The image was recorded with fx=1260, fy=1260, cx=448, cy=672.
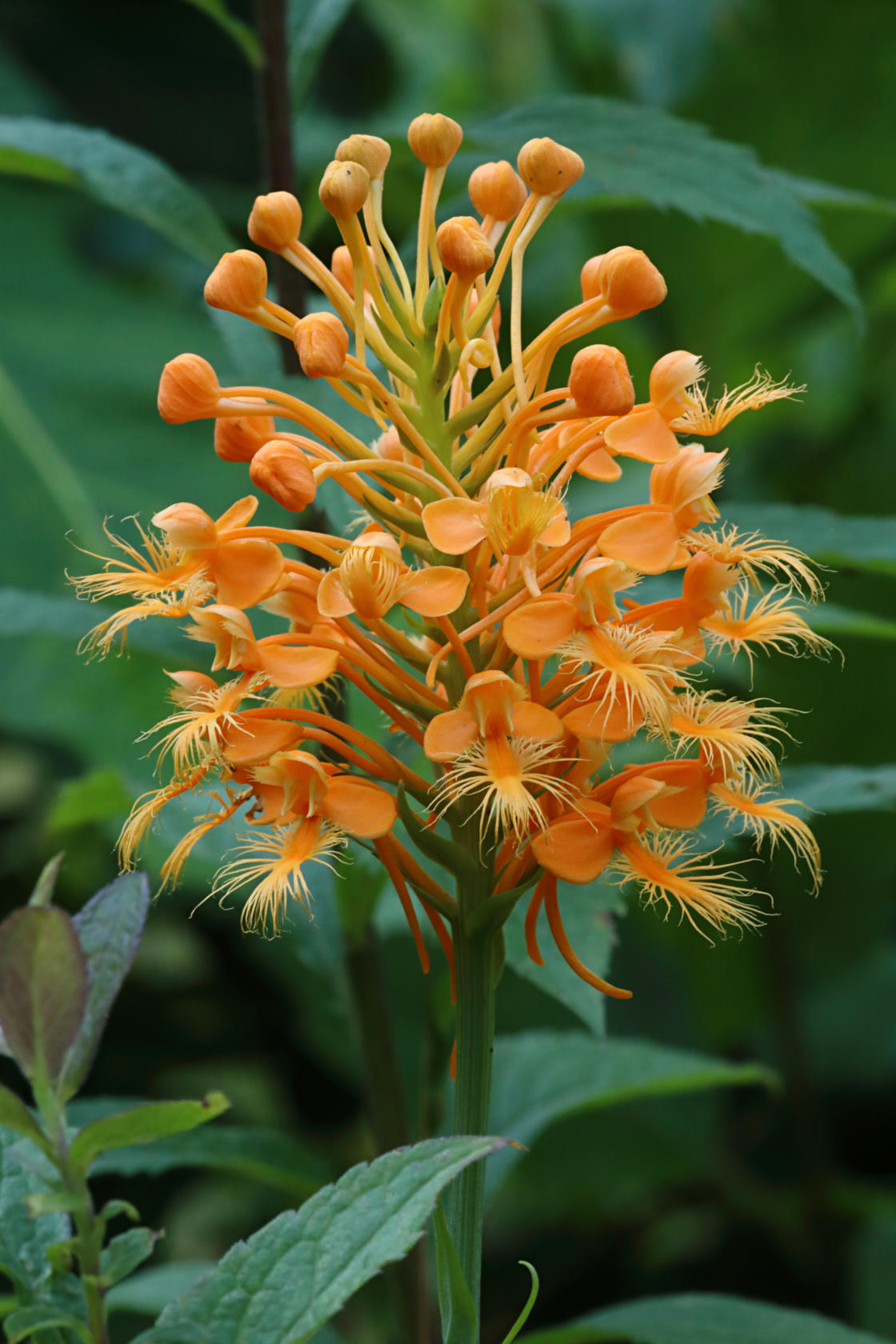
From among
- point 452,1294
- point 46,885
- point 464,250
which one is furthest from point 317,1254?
point 464,250

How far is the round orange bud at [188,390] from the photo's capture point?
576 millimetres

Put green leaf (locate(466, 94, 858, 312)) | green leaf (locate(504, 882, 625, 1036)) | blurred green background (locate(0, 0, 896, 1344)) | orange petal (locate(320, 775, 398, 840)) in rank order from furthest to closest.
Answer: blurred green background (locate(0, 0, 896, 1344))
green leaf (locate(466, 94, 858, 312))
green leaf (locate(504, 882, 625, 1036))
orange petal (locate(320, 775, 398, 840))

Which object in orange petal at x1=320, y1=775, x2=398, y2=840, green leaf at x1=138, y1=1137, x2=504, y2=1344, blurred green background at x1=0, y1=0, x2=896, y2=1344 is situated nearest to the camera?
green leaf at x1=138, y1=1137, x2=504, y2=1344

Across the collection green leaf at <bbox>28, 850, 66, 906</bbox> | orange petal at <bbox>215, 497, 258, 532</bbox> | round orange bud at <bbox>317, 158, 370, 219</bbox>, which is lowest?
green leaf at <bbox>28, 850, 66, 906</bbox>

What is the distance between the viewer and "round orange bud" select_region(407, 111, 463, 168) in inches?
24.5

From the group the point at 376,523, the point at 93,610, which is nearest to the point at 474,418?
the point at 376,523

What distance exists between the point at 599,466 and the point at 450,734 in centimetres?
18

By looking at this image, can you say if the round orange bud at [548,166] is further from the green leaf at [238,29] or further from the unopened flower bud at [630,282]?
the green leaf at [238,29]

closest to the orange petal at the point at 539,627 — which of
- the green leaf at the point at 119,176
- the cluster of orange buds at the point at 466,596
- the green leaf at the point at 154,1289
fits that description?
the cluster of orange buds at the point at 466,596

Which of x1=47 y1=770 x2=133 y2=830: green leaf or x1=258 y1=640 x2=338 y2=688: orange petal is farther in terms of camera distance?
x1=47 y1=770 x2=133 y2=830: green leaf

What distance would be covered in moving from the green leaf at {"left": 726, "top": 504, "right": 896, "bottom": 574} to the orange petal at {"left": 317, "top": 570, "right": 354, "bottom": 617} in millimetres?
397

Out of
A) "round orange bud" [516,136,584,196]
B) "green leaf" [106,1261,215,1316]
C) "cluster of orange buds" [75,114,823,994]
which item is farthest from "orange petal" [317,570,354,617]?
"green leaf" [106,1261,215,1316]

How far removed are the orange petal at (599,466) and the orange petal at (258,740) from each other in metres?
0.20

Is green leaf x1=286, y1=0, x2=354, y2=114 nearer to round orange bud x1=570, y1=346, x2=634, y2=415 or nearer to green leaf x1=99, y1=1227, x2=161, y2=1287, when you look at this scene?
round orange bud x1=570, y1=346, x2=634, y2=415
